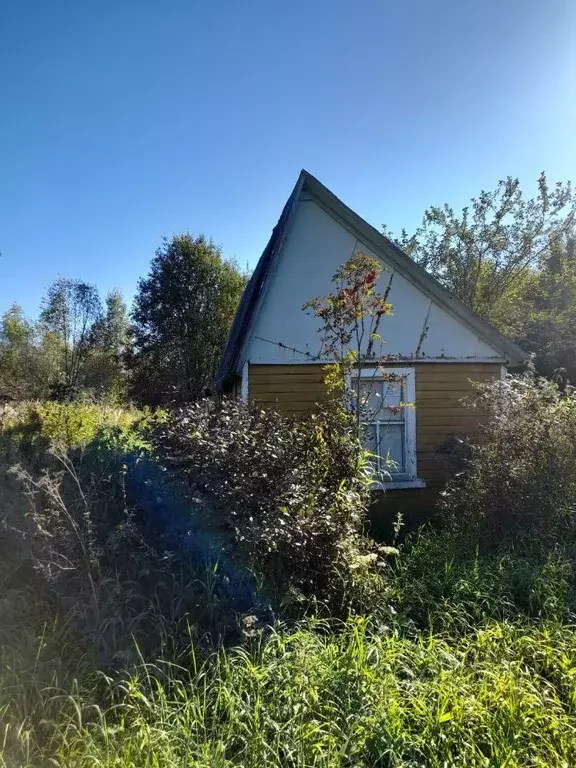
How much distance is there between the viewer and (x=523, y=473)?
215 inches

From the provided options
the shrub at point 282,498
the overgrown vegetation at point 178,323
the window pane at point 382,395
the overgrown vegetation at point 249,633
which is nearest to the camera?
the overgrown vegetation at point 249,633

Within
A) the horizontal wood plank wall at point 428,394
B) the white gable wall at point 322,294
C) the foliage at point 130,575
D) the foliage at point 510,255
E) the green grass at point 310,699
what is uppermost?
the foliage at point 510,255

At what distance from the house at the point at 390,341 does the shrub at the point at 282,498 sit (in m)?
3.19

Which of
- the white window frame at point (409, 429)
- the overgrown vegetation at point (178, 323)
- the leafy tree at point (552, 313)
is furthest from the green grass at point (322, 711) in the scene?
the overgrown vegetation at point (178, 323)

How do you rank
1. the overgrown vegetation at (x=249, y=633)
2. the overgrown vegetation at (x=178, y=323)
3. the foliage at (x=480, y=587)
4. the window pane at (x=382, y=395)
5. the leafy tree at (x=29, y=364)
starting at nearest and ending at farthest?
the overgrown vegetation at (x=249, y=633) < the foliage at (x=480, y=587) < the window pane at (x=382, y=395) < the overgrown vegetation at (x=178, y=323) < the leafy tree at (x=29, y=364)

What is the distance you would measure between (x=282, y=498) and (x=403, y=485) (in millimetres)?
4232

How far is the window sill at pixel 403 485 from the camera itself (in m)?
7.53

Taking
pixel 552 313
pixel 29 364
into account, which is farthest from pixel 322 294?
pixel 29 364

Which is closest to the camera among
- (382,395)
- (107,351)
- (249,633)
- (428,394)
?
(249,633)

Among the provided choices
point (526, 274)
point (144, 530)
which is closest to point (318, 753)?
point (144, 530)

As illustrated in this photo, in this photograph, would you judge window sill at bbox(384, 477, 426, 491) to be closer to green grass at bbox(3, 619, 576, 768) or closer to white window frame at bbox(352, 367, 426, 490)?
white window frame at bbox(352, 367, 426, 490)

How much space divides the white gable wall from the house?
0.05 ft

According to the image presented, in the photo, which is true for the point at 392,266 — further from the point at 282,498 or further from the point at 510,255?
the point at 510,255

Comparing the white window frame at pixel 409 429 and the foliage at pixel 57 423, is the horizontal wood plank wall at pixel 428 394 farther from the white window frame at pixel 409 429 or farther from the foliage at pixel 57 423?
the foliage at pixel 57 423
